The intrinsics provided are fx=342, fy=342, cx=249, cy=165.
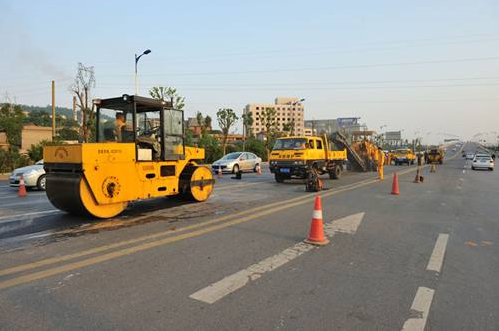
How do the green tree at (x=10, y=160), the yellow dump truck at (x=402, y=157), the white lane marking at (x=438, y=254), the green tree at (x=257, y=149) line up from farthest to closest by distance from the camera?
the green tree at (x=257, y=149), the yellow dump truck at (x=402, y=157), the green tree at (x=10, y=160), the white lane marking at (x=438, y=254)

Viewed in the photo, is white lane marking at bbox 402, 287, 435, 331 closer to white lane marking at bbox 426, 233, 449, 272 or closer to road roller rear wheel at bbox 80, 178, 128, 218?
white lane marking at bbox 426, 233, 449, 272

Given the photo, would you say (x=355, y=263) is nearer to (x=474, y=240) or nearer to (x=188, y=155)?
(x=474, y=240)

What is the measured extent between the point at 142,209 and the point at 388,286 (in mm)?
6567

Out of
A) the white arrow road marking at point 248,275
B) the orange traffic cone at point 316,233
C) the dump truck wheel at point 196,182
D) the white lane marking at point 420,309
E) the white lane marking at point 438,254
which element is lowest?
the white lane marking at point 438,254

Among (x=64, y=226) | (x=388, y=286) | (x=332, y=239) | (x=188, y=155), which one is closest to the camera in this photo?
(x=388, y=286)

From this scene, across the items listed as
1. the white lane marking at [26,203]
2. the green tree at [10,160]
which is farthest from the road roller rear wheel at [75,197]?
the green tree at [10,160]

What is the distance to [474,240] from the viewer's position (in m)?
6.22

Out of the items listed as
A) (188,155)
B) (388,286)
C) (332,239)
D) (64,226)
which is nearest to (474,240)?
(332,239)

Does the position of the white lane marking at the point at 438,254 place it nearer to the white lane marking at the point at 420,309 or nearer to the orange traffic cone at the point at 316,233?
the white lane marking at the point at 420,309

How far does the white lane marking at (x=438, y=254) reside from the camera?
4730mm

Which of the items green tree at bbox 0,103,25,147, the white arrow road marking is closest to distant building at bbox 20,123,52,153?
green tree at bbox 0,103,25,147

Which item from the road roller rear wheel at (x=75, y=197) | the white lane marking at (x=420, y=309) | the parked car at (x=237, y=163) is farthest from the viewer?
the parked car at (x=237, y=163)

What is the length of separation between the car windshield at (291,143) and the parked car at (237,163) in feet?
22.7

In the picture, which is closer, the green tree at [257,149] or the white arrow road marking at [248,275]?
the white arrow road marking at [248,275]
